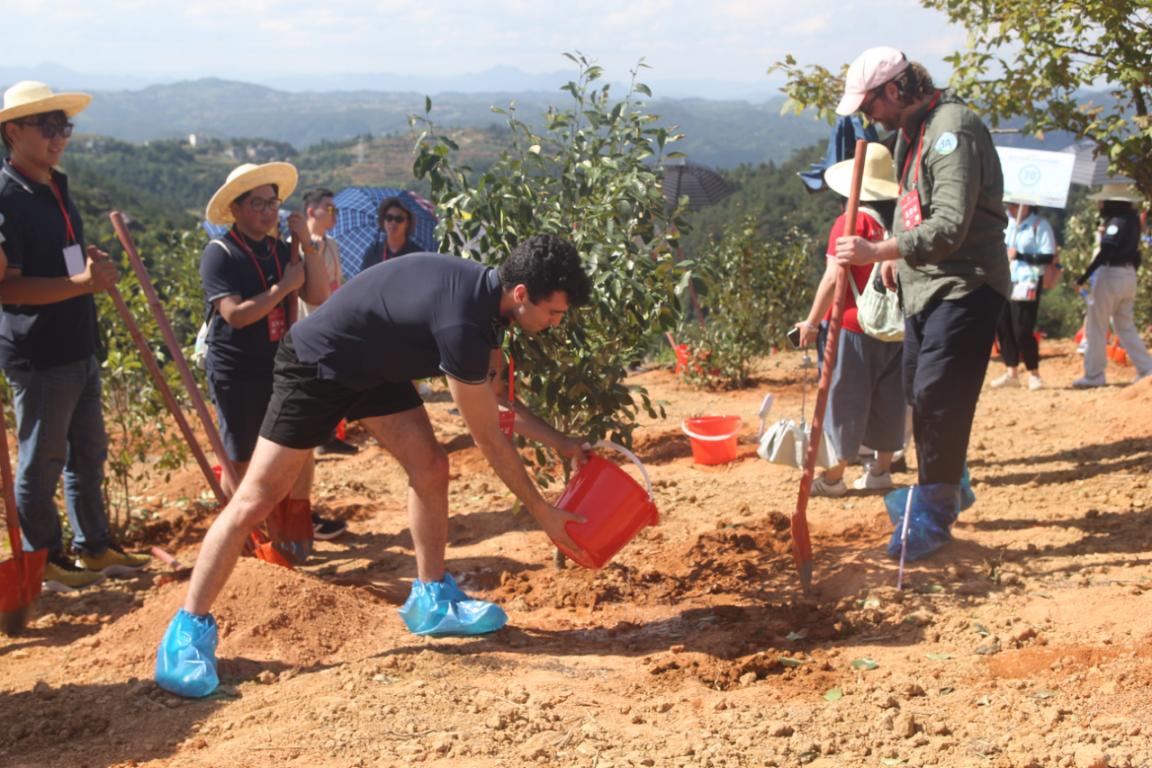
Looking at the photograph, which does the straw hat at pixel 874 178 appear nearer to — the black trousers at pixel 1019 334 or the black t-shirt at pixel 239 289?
the black t-shirt at pixel 239 289

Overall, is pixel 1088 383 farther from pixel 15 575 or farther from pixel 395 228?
pixel 15 575

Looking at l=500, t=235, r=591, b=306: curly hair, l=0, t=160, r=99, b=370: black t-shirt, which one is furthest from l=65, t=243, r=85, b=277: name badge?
l=500, t=235, r=591, b=306: curly hair

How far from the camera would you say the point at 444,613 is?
365cm

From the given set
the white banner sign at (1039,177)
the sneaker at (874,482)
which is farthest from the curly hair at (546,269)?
the white banner sign at (1039,177)

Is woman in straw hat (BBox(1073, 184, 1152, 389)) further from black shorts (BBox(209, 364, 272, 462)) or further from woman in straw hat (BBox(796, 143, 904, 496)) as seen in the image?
black shorts (BBox(209, 364, 272, 462))

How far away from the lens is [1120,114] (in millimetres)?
5336

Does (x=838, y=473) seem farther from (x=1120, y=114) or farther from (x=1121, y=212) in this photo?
(x=1121, y=212)

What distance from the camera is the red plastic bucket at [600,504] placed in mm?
3457

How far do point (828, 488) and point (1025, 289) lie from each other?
354 centimetres

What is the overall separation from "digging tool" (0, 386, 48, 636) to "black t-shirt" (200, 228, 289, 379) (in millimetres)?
897

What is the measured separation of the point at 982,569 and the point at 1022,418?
324 cm

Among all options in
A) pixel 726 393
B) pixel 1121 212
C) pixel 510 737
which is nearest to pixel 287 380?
pixel 510 737

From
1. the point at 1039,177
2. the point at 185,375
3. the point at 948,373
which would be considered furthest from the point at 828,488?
the point at 1039,177

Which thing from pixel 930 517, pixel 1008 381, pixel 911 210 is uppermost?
pixel 911 210
